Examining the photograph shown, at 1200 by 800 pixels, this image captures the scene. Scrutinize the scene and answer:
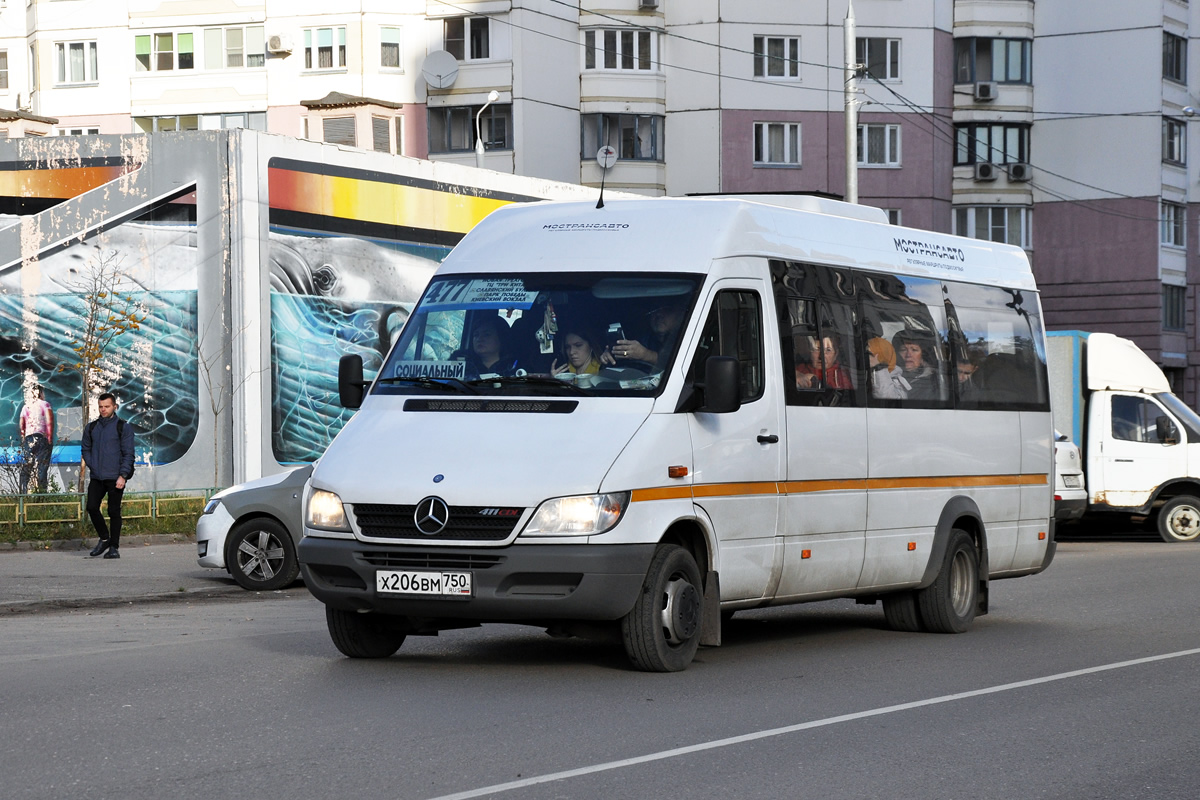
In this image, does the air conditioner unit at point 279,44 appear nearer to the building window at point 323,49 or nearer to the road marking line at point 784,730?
the building window at point 323,49

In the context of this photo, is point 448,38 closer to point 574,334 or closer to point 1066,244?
point 1066,244

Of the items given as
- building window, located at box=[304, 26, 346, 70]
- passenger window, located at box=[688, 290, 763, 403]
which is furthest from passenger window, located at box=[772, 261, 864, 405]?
building window, located at box=[304, 26, 346, 70]

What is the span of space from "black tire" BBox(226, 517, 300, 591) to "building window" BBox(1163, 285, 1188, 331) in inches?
1944

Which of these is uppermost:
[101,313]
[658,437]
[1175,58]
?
[1175,58]

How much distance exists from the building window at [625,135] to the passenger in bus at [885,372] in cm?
4216

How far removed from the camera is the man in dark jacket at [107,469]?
1938cm

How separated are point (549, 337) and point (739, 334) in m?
1.15

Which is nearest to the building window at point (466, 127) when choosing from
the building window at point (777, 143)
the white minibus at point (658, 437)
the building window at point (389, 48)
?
the building window at point (389, 48)

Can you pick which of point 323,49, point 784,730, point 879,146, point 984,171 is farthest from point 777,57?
point 784,730

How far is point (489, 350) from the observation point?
990cm

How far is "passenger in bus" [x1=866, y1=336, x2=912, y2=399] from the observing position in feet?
38.1

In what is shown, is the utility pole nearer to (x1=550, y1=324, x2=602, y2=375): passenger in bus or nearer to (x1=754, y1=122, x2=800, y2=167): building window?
(x1=550, y1=324, x2=602, y2=375): passenger in bus

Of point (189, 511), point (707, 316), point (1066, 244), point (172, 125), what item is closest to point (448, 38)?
point (172, 125)

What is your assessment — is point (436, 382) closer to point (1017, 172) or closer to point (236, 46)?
point (236, 46)
